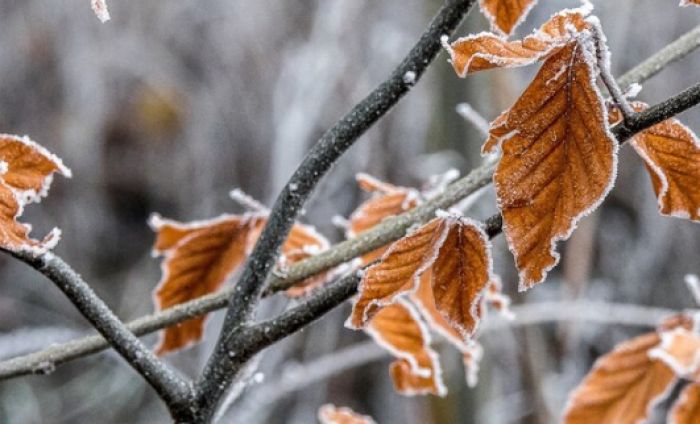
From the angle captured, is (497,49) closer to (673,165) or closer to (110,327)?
(673,165)

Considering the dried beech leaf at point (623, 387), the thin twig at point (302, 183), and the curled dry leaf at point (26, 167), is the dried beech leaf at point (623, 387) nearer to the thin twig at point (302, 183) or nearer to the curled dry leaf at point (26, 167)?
the thin twig at point (302, 183)

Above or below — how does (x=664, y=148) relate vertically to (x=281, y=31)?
below

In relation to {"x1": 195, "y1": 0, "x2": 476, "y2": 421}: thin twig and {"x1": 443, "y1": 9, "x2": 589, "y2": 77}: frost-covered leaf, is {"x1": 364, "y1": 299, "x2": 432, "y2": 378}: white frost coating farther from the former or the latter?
{"x1": 443, "y1": 9, "x2": 589, "y2": 77}: frost-covered leaf

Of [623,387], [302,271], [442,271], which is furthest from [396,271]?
[623,387]

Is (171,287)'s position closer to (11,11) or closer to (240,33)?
(240,33)

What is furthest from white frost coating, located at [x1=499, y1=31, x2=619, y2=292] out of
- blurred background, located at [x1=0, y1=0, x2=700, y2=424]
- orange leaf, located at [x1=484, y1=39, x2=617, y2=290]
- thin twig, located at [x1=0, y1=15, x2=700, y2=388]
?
blurred background, located at [x1=0, y1=0, x2=700, y2=424]

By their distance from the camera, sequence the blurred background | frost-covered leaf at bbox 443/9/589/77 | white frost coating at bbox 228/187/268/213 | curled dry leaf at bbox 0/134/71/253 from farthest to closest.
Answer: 1. the blurred background
2. white frost coating at bbox 228/187/268/213
3. curled dry leaf at bbox 0/134/71/253
4. frost-covered leaf at bbox 443/9/589/77

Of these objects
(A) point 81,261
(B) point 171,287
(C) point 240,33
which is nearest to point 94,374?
(A) point 81,261
